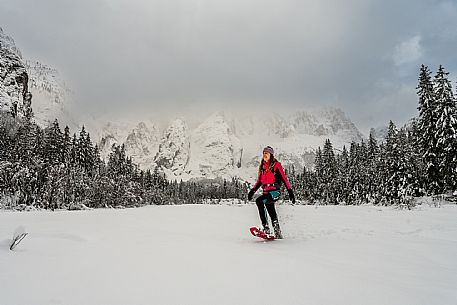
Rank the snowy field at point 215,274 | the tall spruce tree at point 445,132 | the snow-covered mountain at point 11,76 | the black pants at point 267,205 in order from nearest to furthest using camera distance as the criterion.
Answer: the snowy field at point 215,274 → the black pants at point 267,205 → the tall spruce tree at point 445,132 → the snow-covered mountain at point 11,76

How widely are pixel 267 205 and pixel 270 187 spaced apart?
429mm

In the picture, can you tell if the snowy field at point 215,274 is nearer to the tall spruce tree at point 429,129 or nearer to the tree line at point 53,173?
the tall spruce tree at point 429,129

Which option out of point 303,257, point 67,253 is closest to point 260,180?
point 303,257

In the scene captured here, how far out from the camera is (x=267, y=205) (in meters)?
6.53

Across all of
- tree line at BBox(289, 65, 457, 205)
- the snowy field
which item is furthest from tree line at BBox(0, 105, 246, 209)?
tree line at BBox(289, 65, 457, 205)

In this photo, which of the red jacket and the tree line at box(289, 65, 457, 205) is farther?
the tree line at box(289, 65, 457, 205)

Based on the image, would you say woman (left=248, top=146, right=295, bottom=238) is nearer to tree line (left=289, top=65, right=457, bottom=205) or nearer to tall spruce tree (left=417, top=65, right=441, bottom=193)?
tree line (left=289, top=65, right=457, bottom=205)

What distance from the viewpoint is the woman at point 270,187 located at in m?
6.42

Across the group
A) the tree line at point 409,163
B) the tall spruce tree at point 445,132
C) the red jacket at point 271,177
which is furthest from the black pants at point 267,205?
the tall spruce tree at point 445,132

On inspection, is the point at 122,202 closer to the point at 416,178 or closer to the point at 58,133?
the point at 58,133

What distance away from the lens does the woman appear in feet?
21.1

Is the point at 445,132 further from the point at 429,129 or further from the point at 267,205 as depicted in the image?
→ the point at 267,205

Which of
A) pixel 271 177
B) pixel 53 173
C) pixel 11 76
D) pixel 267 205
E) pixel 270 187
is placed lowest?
pixel 267 205

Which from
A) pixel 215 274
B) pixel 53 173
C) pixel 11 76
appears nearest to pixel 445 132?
pixel 215 274
